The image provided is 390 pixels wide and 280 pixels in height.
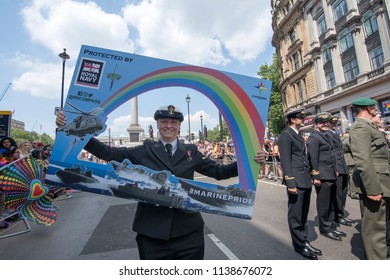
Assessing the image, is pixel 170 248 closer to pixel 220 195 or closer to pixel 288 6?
pixel 220 195

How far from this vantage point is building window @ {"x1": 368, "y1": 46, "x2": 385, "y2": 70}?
70.5ft

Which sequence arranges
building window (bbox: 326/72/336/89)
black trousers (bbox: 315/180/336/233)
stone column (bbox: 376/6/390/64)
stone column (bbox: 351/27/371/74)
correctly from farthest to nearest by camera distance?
building window (bbox: 326/72/336/89) → stone column (bbox: 351/27/371/74) → stone column (bbox: 376/6/390/64) → black trousers (bbox: 315/180/336/233)

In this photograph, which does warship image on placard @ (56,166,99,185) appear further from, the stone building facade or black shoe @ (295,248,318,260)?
the stone building facade

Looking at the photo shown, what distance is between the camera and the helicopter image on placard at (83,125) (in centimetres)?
219

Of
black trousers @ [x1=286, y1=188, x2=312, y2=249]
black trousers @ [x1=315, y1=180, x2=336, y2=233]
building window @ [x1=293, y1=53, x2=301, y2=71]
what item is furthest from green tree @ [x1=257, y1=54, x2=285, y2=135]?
black trousers @ [x1=286, y1=188, x2=312, y2=249]

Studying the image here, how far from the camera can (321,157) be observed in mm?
4793

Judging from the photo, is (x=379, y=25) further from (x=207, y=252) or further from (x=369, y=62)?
(x=207, y=252)

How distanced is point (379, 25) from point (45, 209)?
90.6 feet

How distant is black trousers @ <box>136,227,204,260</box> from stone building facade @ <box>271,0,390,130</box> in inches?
876

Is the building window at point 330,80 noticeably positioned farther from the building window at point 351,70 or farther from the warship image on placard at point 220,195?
the warship image on placard at point 220,195

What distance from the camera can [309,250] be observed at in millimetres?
3711

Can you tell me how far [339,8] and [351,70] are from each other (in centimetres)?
720

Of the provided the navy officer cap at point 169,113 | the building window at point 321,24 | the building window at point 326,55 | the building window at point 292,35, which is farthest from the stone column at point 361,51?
the navy officer cap at point 169,113

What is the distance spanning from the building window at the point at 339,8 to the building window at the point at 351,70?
546 cm
